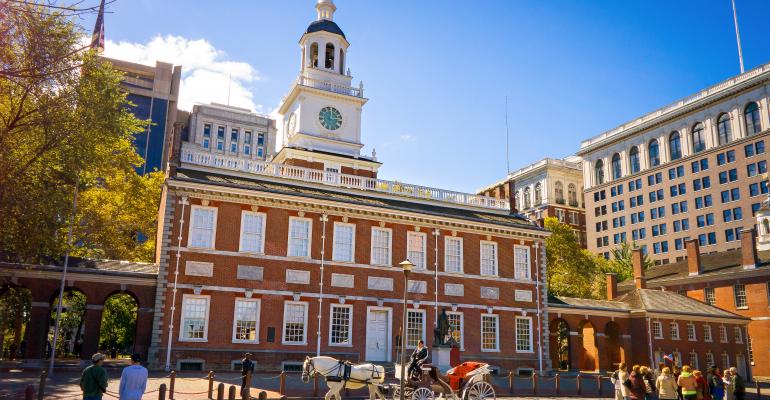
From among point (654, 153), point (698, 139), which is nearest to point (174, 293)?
point (698, 139)

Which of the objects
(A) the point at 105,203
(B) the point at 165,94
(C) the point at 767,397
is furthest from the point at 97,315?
(B) the point at 165,94

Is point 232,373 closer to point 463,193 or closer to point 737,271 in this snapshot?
point 463,193

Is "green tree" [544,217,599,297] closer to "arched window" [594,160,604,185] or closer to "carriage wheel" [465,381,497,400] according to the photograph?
"carriage wheel" [465,381,497,400]

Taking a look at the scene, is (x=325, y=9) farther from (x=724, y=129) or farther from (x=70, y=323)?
(x=724, y=129)

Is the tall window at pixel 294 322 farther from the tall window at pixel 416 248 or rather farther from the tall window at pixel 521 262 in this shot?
the tall window at pixel 521 262

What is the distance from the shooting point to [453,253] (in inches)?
1432

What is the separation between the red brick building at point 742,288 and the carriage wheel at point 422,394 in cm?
3783

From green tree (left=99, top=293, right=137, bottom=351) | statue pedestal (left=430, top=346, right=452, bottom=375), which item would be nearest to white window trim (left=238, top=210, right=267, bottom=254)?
statue pedestal (left=430, top=346, right=452, bottom=375)

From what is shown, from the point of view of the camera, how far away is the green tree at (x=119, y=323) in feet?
139

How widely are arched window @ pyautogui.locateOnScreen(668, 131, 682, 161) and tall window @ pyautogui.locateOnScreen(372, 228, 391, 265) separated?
6849 cm

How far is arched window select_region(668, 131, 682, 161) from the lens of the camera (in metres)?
88.3

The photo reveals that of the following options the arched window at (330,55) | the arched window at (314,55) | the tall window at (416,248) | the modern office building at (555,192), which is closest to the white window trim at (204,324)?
the tall window at (416,248)

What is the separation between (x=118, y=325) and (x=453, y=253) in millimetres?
24899

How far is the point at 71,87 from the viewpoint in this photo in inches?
958
